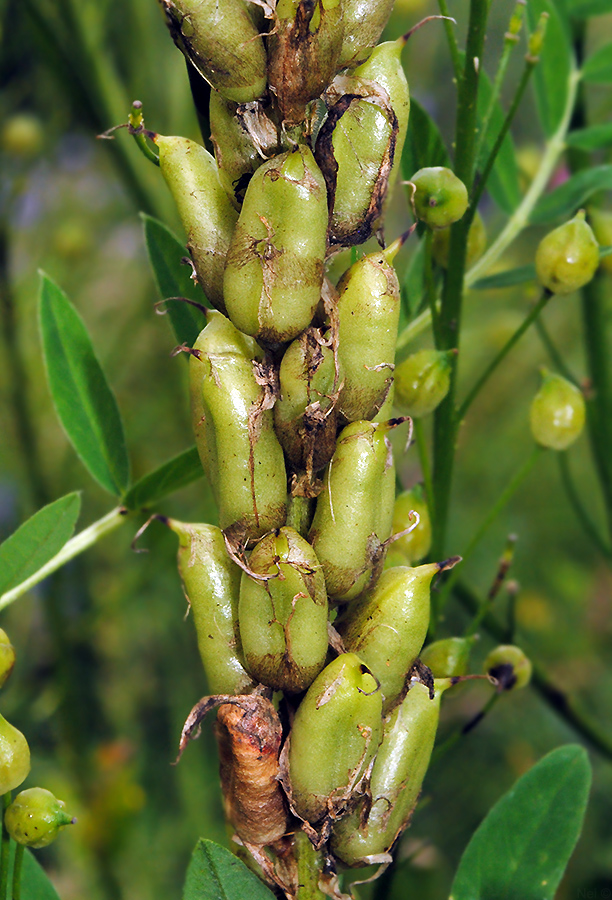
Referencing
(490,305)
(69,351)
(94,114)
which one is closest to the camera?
(69,351)

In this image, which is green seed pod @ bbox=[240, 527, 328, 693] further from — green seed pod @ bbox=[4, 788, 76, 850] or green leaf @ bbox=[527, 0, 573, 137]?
green leaf @ bbox=[527, 0, 573, 137]

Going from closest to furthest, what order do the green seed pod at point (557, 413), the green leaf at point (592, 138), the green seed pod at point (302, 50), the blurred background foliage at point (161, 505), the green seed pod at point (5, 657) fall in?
1. the green seed pod at point (302, 50)
2. the green seed pod at point (5, 657)
3. the green seed pod at point (557, 413)
4. the green leaf at point (592, 138)
5. the blurred background foliage at point (161, 505)

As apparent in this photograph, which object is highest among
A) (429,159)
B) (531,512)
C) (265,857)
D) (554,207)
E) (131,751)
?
(429,159)

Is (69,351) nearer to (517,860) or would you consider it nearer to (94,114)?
(517,860)

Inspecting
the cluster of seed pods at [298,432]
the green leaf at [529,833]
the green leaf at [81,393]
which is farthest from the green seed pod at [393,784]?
the green leaf at [81,393]

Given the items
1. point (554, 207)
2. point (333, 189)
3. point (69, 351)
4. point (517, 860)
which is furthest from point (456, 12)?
point (517, 860)

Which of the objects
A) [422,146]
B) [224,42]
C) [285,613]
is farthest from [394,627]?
[422,146]

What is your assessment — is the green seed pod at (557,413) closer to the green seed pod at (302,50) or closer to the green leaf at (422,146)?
the green leaf at (422,146)
